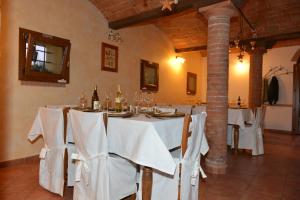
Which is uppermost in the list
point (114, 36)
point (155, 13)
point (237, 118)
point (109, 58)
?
point (155, 13)

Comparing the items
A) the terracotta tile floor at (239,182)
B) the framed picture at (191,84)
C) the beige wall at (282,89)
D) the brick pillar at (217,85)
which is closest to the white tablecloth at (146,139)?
the terracotta tile floor at (239,182)

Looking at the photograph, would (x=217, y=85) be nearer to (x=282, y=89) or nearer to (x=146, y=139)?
(x=146, y=139)

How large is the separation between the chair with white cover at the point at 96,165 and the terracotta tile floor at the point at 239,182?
54 cm

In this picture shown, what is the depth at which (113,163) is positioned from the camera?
2.00m

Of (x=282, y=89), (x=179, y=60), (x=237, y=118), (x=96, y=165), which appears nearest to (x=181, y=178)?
(x=96, y=165)

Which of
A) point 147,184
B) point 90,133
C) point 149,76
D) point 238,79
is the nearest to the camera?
point 147,184

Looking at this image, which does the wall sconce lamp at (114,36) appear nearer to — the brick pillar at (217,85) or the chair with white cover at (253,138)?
the brick pillar at (217,85)

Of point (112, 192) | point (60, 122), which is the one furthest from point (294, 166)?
point (60, 122)

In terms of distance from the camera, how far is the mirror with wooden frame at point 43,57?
3449 mm

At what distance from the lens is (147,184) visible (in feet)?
6.08

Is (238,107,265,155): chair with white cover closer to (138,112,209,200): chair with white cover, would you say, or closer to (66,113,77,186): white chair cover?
(138,112,209,200): chair with white cover

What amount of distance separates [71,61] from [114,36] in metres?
1.28

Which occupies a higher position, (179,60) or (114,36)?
(114,36)

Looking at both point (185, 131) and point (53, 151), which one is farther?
point (53, 151)
